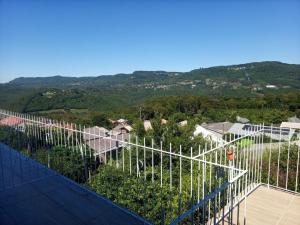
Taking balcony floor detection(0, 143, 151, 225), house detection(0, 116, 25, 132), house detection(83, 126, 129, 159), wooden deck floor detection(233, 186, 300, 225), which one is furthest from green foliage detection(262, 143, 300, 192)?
house detection(0, 116, 25, 132)

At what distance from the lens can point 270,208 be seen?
3.58 m

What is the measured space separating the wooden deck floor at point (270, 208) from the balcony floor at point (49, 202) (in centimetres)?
167

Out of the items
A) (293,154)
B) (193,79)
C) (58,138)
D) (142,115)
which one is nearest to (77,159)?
(58,138)

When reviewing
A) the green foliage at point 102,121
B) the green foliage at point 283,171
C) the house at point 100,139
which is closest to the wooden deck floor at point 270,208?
the green foliage at point 283,171

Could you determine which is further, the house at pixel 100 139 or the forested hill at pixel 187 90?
the forested hill at pixel 187 90

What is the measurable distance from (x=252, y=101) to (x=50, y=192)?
4298 centimetres

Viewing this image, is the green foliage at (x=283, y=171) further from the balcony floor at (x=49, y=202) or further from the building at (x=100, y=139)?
the balcony floor at (x=49, y=202)

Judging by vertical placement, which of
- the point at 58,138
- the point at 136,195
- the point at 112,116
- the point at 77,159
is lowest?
the point at 112,116

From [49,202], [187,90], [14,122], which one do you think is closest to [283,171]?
[49,202]

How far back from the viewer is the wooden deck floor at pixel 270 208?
3264 millimetres

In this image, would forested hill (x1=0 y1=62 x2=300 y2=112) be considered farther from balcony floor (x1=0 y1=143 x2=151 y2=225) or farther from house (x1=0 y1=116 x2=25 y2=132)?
balcony floor (x1=0 y1=143 x2=151 y2=225)

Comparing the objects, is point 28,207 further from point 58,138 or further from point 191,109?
point 191,109

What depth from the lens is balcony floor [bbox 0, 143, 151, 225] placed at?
8.49ft

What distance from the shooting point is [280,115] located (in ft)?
108
